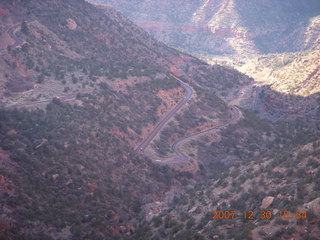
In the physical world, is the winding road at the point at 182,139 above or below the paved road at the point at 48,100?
above

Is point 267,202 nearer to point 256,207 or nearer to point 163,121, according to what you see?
point 256,207

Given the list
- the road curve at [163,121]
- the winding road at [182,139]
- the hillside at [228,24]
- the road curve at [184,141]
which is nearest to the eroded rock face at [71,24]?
the road curve at [163,121]

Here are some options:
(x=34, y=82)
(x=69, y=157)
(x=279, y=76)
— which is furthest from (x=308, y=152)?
(x=279, y=76)

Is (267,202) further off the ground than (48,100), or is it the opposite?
(267,202)

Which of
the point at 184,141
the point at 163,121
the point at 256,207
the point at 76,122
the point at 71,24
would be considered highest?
the point at 256,207

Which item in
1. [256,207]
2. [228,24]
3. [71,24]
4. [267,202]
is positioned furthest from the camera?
[228,24]
